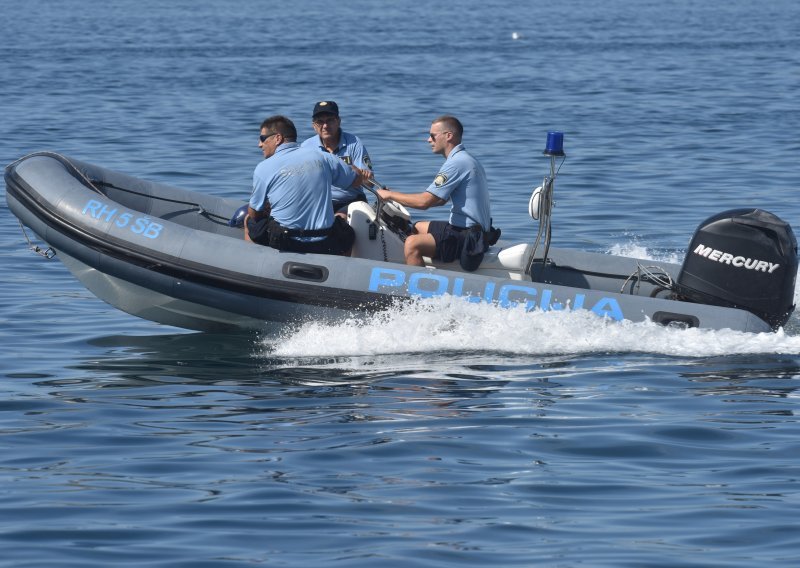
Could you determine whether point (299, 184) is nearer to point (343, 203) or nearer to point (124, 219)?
point (343, 203)

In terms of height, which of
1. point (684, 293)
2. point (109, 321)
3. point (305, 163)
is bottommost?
point (109, 321)

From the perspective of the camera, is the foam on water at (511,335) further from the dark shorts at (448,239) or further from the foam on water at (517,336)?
the dark shorts at (448,239)

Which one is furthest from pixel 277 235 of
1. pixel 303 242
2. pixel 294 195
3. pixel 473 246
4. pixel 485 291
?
pixel 485 291

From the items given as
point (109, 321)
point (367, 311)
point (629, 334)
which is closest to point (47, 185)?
point (109, 321)

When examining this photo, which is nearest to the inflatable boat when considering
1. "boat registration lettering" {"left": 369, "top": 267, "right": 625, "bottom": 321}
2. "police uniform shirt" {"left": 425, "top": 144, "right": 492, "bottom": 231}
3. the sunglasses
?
"boat registration lettering" {"left": 369, "top": 267, "right": 625, "bottom": 321}

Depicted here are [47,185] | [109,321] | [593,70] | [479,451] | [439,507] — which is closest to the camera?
[439,507]

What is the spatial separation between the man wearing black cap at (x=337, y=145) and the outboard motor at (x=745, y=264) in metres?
2.10

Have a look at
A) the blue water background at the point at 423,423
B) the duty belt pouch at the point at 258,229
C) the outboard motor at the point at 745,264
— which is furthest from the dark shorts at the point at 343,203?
the outboard motor at the point at 745,264

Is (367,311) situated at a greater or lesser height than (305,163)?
lesser

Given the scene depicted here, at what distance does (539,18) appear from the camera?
46.1 m

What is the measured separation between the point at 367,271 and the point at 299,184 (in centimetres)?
63

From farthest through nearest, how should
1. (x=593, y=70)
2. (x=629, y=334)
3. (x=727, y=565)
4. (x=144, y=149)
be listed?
1. (x=593, y=70)
2. (x=144, y=149)
3. (x=629, y=334)
4. (x=727, y=565)

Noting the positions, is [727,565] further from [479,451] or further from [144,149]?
[144,149]

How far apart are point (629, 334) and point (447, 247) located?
1.19 m
